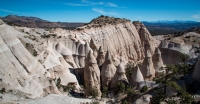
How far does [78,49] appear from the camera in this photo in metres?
39.1

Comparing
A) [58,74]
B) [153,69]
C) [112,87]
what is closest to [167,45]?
[153,69]

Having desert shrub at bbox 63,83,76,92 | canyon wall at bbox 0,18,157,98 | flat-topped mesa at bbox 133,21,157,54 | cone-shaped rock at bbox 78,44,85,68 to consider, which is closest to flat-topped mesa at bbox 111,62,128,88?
desert shrub at bbox 63,83,76,92

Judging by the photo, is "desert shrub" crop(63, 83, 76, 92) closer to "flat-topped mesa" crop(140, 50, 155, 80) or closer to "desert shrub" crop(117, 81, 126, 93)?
"desert shrub" crop(117, 81, 126, 93)

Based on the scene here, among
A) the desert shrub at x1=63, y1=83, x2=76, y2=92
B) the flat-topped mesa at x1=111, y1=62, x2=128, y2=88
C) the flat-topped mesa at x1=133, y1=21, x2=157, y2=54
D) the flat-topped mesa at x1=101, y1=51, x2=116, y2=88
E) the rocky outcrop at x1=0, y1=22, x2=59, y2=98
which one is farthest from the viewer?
the flat-topped mesa at x1=133, y1=21, x2=157, y2=54

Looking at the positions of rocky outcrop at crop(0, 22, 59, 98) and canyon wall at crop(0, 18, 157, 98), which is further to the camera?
canyon wall at crop(0, 18, 157, 98)

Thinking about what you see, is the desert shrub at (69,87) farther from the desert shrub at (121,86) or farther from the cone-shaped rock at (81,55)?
the cone-shaped rock at (81,55)

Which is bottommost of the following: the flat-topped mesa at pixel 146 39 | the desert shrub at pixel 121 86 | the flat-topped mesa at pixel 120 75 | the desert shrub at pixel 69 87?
the desert shrub at pixel 69 87

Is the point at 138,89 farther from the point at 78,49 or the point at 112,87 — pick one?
the point at 78,49

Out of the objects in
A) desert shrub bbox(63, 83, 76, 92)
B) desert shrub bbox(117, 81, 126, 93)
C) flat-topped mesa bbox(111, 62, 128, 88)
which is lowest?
desert shrub bbox(63, 83, 76, 92)

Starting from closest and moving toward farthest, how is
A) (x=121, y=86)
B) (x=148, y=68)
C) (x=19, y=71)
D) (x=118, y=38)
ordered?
(x=19, y=71)
(x=121, y=86)
(x=148, y=68)
(x=118, y=38)

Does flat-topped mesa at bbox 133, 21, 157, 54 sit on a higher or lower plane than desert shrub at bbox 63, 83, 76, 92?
higher

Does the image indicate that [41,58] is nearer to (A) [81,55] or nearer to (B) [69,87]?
(B) [69,87]

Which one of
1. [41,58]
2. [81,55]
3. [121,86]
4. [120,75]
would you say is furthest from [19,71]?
[81,55]

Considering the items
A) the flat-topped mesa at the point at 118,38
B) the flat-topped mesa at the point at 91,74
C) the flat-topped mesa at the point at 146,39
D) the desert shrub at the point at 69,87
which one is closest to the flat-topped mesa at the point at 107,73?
the flat-topped mesa at the point at 91,74
